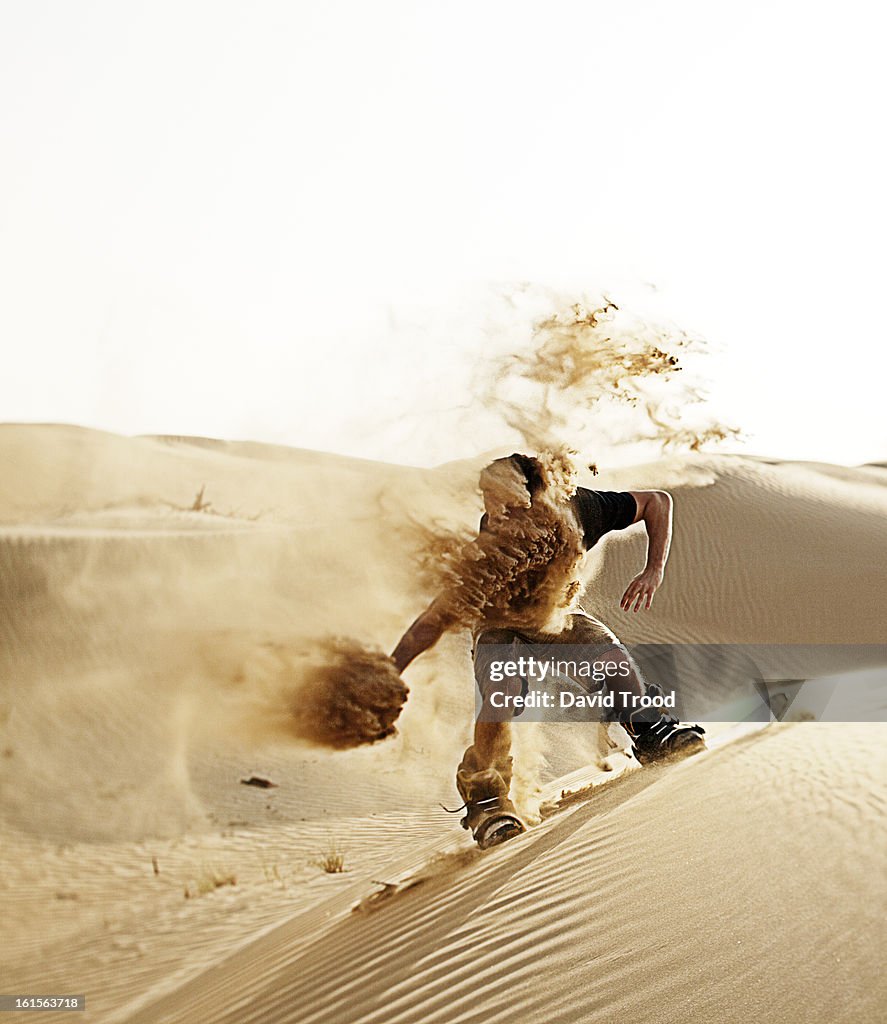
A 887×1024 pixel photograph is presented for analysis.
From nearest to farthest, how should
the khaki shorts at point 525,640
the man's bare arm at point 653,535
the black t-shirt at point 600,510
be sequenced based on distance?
the khaki shorts at point 525,640 < the man's bare arm at point 653,535 < the black t-shirt at point 600,510

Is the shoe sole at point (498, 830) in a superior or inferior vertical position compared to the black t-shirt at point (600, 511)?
inferior

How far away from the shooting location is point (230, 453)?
27.7 m

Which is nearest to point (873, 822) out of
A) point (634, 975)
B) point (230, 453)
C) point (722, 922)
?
point (722, 922)

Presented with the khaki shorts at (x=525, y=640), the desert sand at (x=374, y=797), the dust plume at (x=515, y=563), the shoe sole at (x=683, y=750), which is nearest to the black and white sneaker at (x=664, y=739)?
the shoe sole at (x=683, y=750)

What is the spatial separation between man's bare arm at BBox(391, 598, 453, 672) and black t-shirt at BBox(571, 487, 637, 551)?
3.75 ft

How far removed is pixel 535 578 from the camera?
6289 mm

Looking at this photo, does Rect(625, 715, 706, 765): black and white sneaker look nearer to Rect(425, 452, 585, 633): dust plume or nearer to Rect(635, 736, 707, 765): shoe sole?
Rect(635, 736, 707, 765): shoe sole

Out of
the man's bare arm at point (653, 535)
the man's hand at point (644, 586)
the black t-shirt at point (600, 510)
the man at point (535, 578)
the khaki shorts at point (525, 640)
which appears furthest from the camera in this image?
the black t-shirt at point (600, 510)

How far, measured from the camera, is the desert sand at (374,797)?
11.7ft

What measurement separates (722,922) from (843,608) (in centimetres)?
1359

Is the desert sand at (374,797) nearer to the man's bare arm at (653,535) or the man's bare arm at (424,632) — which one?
the man's bare arm at (424,632)

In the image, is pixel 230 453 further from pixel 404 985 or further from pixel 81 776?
pixel 404 985

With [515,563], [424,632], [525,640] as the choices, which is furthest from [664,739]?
[424,632]

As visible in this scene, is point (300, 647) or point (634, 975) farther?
point (300, 647)
